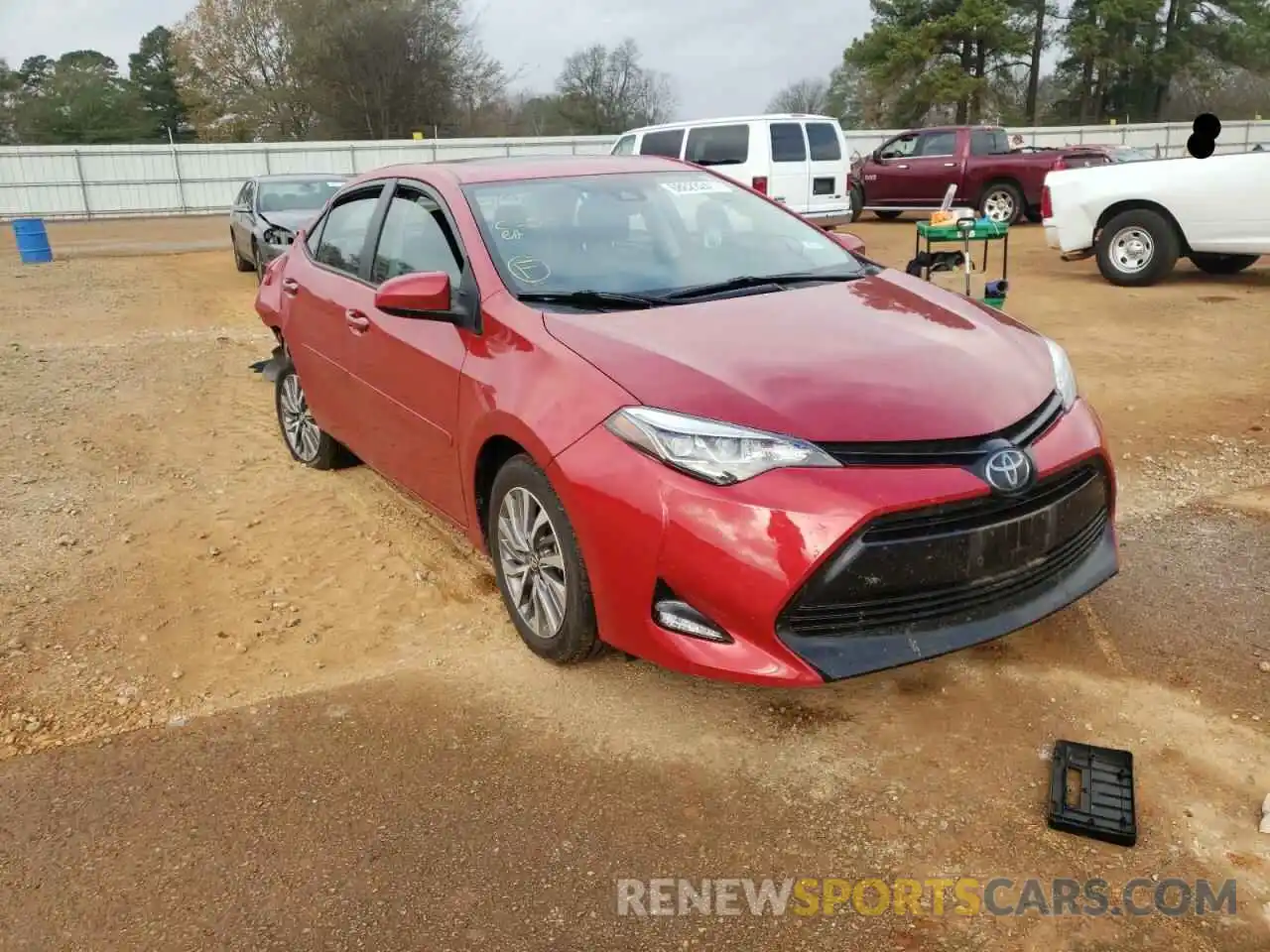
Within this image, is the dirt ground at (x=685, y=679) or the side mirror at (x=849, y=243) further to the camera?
the side mirror at (x=849, y=243)

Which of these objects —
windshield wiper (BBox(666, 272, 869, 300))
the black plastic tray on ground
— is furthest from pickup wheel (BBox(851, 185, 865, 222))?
the black plastic tray on ground

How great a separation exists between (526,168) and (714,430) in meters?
1.97

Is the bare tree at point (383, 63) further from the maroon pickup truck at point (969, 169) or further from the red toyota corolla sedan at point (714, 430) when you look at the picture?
the red toyota corolla sedan at point (714, 430)

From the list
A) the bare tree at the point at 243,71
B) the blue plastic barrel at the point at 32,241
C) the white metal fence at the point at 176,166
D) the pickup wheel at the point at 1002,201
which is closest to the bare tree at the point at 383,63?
the bare tree at the point at 243,71

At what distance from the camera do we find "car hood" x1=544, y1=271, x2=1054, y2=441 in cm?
272

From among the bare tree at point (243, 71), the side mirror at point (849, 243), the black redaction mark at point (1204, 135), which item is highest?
the bare tree at point (243, 71)

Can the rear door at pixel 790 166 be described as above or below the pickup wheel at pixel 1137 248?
above

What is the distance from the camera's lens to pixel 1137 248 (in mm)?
10469

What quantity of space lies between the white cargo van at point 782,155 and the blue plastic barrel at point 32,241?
454 inches

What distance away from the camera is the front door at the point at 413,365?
142 inches

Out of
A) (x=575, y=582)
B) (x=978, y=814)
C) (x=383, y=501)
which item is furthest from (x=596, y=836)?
(x=383, y=501)

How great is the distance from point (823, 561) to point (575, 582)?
32.1 inches

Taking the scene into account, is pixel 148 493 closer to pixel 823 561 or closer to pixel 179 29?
pixel 823 561

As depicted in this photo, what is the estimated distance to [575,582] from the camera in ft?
9.87
